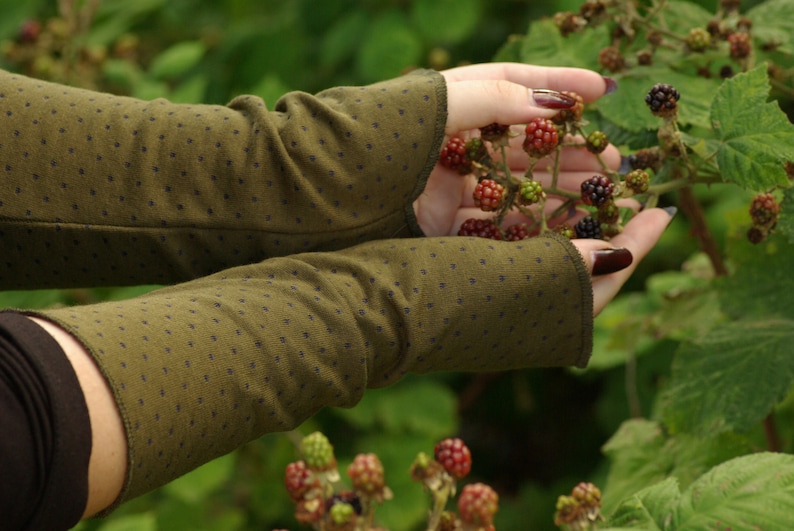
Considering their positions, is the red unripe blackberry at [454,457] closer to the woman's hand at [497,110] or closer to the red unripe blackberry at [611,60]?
the woman's hand at [497,110]

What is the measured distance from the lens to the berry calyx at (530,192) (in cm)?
77

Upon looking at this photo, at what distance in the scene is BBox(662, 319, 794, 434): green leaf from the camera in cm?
85

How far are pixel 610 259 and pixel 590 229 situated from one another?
1.7 inches

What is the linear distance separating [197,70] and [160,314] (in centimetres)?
134

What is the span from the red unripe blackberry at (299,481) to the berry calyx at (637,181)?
389mm

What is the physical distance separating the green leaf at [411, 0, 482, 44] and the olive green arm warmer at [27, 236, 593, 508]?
0.84 metres

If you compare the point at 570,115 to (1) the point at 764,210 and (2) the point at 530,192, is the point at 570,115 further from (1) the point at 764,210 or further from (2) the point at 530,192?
(1) the point at 764,210

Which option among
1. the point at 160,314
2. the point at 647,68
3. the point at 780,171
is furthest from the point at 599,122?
the point at 160,314

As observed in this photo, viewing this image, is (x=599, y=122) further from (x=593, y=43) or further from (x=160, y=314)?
(x=160, y=314)

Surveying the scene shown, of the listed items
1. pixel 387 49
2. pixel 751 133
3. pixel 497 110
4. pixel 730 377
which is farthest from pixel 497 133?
pixel 387 49

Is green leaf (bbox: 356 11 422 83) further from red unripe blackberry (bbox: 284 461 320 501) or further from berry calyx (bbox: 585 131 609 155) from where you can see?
red unripe blackberry (bbox: 284 461 320 501)

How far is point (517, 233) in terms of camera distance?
83 cm

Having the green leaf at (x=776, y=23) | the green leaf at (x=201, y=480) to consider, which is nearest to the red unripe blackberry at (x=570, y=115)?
the green leaf at (x=776, y=23)

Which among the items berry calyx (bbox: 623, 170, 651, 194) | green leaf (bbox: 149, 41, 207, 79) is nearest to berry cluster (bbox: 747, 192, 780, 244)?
berry calyx (bbox: 623, 170, 651, 194)
